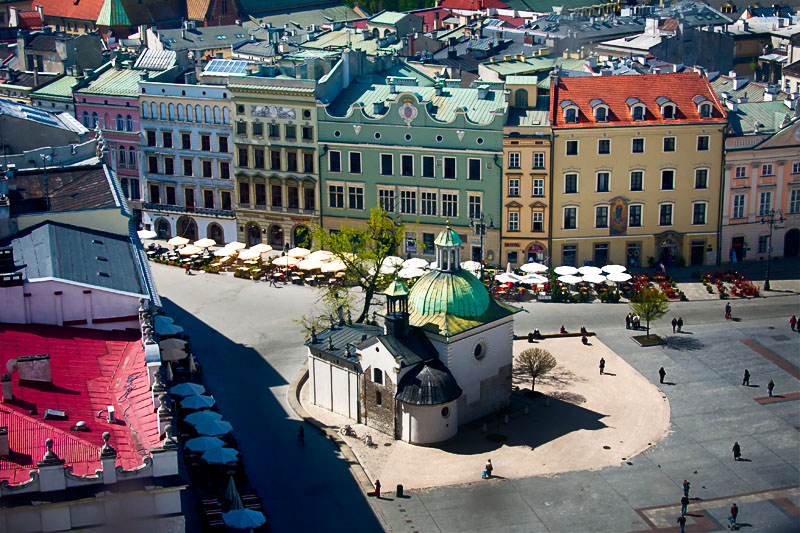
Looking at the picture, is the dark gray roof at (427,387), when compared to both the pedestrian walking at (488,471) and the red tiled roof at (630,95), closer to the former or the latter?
the pedestrian walking at (488,471)

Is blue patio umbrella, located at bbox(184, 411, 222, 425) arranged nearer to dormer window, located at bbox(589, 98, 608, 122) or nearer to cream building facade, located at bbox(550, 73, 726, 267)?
cream building facade, located at bbox(550, 73, 726, 267)

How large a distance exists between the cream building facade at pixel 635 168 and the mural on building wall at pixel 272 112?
2437cm

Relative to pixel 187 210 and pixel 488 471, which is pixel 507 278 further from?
pixel 187 210

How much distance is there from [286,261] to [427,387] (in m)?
38.5

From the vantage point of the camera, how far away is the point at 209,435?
71.9 meters

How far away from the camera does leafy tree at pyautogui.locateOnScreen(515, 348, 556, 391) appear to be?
81.9 metres

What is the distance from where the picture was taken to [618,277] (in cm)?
10188

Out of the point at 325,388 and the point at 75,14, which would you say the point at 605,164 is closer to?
the point at 325,388

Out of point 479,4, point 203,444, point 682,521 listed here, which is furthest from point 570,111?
point 479,4

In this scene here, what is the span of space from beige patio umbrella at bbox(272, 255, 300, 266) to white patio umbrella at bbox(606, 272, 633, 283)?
92.2ft

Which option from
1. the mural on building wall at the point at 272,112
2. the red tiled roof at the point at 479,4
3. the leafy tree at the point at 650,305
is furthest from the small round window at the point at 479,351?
the red tiled roof at the point at 479,4

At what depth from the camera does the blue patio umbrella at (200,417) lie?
73.3 metres

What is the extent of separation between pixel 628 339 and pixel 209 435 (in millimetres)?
35295

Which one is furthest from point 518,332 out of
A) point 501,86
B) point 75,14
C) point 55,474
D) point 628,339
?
point 75,14
